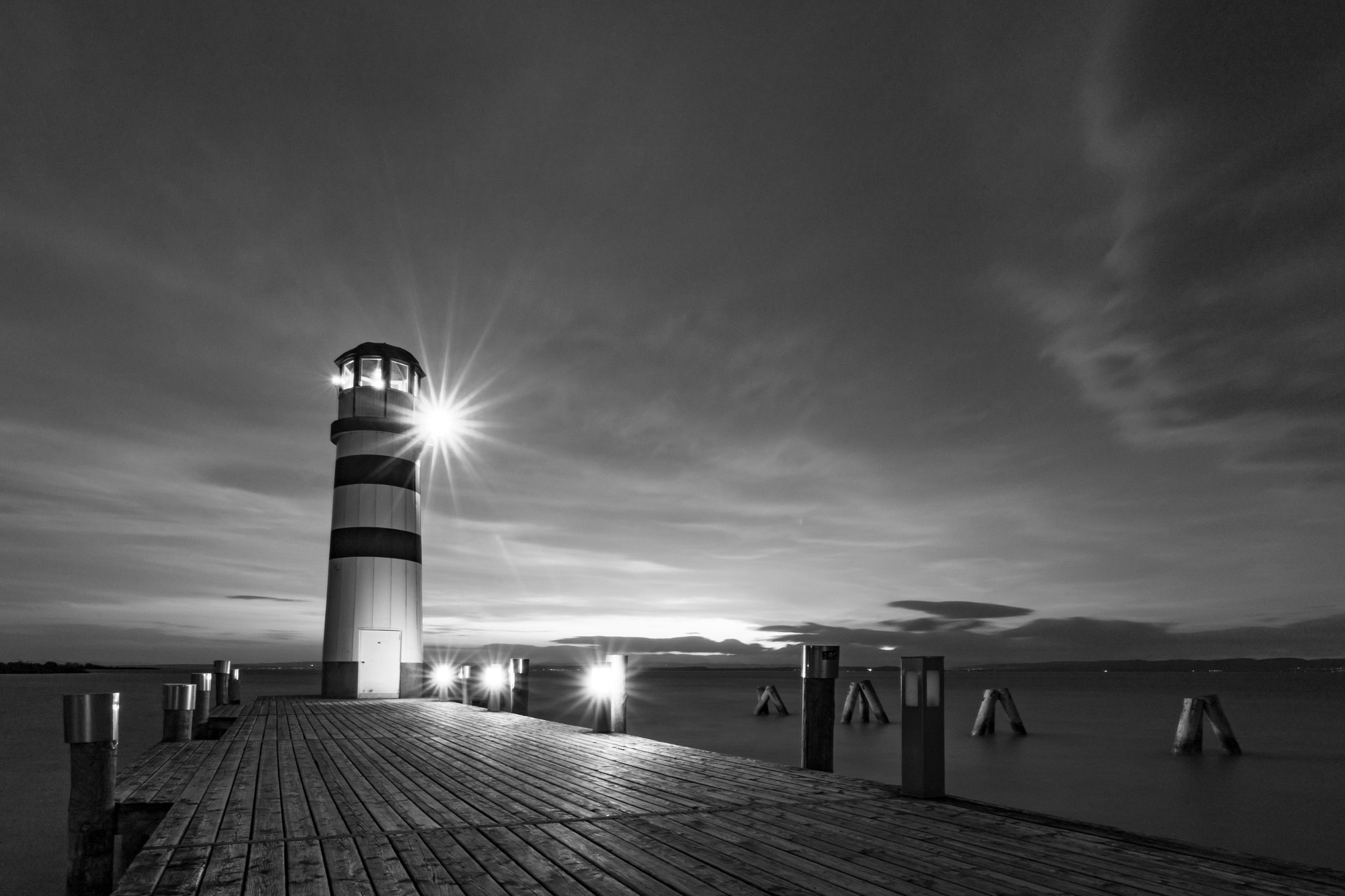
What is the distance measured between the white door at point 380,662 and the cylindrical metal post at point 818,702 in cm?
1396

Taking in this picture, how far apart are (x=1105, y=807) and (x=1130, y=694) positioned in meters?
76.4

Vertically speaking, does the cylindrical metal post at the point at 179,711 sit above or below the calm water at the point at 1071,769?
above

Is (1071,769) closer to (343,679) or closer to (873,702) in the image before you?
(873,702)

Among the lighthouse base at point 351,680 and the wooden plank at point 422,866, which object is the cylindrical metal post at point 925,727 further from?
the lighthouse base at point 351,680

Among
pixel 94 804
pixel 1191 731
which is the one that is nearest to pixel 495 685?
pixel 94 804

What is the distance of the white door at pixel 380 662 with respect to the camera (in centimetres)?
1931

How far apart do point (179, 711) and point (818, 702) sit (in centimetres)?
841

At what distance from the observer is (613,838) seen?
5031 mm

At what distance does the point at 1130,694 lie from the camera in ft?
274

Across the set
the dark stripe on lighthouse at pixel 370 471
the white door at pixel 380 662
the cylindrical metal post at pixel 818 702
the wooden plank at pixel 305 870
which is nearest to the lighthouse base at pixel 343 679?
the white door at pixel 380 662

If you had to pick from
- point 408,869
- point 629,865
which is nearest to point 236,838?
point 408,869

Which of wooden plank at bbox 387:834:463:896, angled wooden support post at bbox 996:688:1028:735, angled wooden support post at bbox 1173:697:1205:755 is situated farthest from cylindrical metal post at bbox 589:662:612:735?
angled wooden support post at bbox 1173:697:1205:755

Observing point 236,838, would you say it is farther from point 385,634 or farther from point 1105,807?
point 1105,807

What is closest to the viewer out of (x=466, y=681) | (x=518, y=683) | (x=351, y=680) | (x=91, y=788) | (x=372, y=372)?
(x=91, y=788)
